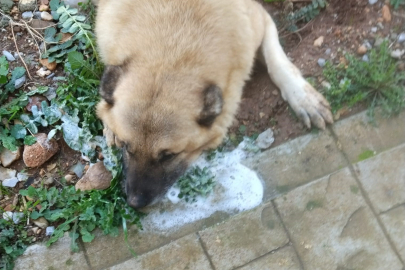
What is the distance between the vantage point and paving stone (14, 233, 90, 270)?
2.93 meters

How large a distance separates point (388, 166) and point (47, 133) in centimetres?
246

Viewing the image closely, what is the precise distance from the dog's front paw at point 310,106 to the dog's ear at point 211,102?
841 mm

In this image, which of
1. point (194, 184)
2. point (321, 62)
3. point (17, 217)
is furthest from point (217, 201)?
point (17, 217)

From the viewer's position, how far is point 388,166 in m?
2.95

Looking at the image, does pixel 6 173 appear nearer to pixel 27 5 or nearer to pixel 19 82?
pixel 19 82

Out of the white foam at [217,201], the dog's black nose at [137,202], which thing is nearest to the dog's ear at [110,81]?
the dog's black nose at [137,202]

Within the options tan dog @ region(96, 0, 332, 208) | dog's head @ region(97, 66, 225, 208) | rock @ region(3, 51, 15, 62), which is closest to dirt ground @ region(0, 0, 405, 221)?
rock @ region(3, 51, 15, 62)

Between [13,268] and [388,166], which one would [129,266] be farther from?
[388,166]

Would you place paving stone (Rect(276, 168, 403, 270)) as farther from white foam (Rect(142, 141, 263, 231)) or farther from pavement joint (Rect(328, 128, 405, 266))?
white foam (Rect(142, 141, 263, 231))

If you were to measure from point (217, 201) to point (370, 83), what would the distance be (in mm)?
1339

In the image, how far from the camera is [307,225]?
2.88 meters

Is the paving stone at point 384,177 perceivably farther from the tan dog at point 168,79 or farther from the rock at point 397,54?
the tan dog at point 168,79

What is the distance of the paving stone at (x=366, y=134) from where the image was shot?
2994 millimetres

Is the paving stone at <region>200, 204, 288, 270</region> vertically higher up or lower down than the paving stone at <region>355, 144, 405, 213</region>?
lower down
